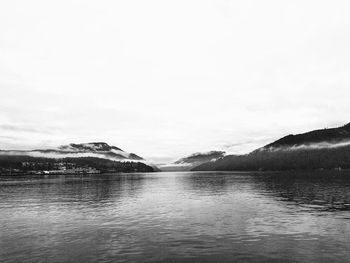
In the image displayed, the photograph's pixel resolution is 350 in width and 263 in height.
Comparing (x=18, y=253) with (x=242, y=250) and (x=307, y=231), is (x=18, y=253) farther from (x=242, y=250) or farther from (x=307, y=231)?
(x=307, y=231)

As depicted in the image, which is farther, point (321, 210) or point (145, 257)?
point (321, 210)

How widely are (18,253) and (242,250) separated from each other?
27685 millimetres

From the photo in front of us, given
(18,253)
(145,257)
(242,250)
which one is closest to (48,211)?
(18,253)

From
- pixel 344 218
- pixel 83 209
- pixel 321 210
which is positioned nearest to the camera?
pixel 344 218

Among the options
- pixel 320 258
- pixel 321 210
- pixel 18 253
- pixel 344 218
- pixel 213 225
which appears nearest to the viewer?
pixel 320 258

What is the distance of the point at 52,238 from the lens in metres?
46.9

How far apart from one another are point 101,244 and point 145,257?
875 cm

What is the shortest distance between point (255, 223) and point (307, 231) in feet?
31.6

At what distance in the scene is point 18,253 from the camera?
39.1 m

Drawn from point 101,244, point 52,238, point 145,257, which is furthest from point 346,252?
point 52,238

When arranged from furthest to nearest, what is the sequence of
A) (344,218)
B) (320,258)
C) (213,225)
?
1. (344,218)
2. (213,225)
3. (320,258)

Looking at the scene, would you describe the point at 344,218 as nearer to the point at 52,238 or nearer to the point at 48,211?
the point at 52,238

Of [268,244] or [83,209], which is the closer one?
[268,244]

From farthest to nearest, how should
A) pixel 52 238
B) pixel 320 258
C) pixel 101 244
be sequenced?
pixel 52 238
pixel 101 244
pixel 320 258
